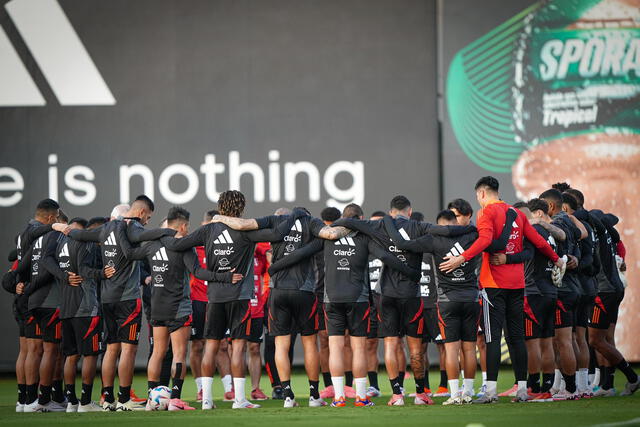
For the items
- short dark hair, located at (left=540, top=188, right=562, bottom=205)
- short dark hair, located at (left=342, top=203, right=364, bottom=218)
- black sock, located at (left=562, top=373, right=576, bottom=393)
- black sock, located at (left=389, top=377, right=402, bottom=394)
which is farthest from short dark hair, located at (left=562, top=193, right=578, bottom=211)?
black sock, located at (left=389, top=377, right=402, bottom=394)

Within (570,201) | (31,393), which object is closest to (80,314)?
(31,393)

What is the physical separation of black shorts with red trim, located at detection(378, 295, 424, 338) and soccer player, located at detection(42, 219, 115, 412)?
2.60m

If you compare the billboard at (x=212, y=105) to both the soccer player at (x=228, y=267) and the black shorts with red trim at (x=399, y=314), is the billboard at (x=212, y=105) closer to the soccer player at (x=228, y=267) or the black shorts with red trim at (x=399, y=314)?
the black shorts with red trim at (x=399, y=314)

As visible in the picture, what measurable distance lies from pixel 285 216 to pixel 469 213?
1694 millimetres

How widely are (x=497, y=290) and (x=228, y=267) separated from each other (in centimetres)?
237

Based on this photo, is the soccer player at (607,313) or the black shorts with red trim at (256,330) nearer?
the soccer player at (607,313)

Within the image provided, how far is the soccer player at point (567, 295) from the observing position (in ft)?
28.1

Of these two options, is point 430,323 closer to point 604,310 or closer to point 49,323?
point 604,310

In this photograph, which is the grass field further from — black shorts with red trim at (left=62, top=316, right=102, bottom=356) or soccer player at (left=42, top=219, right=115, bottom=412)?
black shorts with red trim at (left=62, top=316, right=102, bottom=356)

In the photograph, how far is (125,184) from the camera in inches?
547

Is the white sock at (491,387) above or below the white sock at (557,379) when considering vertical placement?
above

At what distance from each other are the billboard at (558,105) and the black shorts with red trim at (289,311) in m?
5.49

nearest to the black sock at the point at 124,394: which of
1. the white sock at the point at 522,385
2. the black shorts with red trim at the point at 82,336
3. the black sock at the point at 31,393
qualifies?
the black shorts with red trim at the point at 82,336

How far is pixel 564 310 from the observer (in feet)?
28.7
